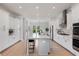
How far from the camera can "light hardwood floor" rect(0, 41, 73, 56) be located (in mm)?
3087

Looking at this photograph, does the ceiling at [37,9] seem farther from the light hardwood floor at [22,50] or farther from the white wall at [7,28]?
the light hardwood floor at [22,50]

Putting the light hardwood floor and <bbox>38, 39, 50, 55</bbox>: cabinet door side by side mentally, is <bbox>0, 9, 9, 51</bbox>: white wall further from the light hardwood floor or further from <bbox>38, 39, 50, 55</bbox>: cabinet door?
<bbox>38, 39, 50, 55</bbox>: cabinet door

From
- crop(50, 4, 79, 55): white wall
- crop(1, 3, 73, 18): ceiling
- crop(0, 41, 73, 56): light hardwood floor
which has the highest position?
crop(1, 3, 73, 18): ceiling

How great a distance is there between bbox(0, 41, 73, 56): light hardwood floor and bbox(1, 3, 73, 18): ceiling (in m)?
0.80

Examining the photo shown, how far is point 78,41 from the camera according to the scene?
3010 mm

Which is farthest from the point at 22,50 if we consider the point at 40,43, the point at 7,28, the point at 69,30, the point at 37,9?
the point at 69,30

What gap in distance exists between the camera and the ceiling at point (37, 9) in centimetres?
297

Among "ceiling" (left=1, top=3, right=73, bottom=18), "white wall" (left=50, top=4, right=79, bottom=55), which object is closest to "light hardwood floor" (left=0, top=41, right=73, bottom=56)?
"white wall" (left=50, top=4, right=79, bottom=55)

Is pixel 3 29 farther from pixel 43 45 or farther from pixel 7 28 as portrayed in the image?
pixel 43 45

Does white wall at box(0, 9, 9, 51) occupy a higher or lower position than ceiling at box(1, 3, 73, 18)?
lower

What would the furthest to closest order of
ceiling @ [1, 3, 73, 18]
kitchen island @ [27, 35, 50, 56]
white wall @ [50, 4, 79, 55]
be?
kitchen island @ [27, 35, 50, 56] < white wall @ [50, 4, 79, 55] < ceiling @ [1, 3, 73, 18]

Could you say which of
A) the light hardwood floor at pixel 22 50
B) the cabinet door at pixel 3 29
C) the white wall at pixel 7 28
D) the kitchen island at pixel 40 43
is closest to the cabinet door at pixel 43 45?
the kitchen island at pixel 40 43

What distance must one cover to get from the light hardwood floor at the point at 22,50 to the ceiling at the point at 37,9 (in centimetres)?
80

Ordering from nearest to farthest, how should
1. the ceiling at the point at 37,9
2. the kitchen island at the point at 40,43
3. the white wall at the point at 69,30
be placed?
the ceiling at the point at 37,9, the white wall at the point at 69,30, the kitchen island at the point at 40,43
